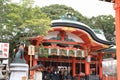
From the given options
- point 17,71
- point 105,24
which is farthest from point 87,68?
point 105,24

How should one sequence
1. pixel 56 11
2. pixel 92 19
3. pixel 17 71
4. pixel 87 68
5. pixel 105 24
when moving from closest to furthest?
pixel 17 71 < pixel 87 68 < pixel 56 11 < pixel 105 24 < pixel 92 19

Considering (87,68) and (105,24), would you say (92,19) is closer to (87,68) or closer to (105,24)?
(105,24)

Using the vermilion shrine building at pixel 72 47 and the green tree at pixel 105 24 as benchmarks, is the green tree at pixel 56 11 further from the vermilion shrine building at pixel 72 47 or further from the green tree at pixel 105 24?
the vermilion shrine building at pixel 72 47

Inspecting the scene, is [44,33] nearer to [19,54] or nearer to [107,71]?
[19,54]

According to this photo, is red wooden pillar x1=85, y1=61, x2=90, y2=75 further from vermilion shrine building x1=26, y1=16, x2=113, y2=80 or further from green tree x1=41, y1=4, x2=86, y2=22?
green tree x1=41, y1=4, x2=86, y2=22

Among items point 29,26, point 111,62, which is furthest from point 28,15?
point 111,62

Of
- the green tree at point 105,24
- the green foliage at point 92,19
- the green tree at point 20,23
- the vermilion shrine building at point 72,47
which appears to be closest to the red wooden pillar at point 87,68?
Answer: the vermilion shrine building at point 72,47

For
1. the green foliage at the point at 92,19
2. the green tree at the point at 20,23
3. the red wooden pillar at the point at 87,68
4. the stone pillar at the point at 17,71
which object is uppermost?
the green foliage at the point at 92,19

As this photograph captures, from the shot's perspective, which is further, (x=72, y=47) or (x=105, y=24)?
(x=105, y=24)

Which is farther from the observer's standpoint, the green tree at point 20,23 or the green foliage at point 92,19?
the green foliage at point 92,19

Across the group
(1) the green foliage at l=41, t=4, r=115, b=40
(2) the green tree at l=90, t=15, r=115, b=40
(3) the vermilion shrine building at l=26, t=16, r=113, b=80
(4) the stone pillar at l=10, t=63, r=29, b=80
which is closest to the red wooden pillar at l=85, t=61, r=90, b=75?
(3) the vermilion shrine building at l=26, t=16, r=113, b=80

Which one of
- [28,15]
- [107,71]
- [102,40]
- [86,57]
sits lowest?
[107,71]

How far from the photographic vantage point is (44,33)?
15719 millimetres

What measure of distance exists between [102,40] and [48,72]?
4673mm
